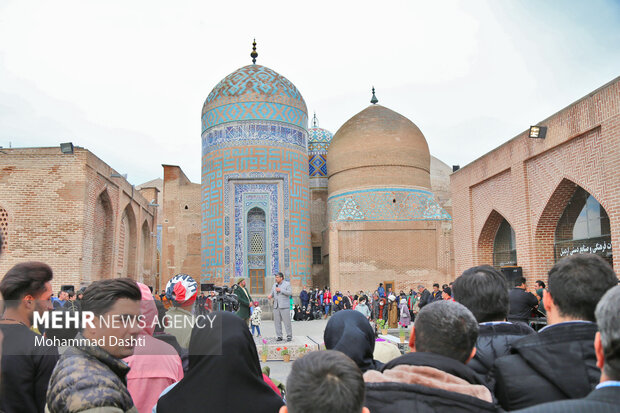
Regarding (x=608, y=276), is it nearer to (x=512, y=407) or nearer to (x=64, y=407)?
(x=512, y=407)

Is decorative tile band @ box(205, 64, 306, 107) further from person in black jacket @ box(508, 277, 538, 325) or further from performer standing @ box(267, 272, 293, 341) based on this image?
person in black jacket @ box(508, 277, 538, 325)

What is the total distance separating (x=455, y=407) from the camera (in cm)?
177

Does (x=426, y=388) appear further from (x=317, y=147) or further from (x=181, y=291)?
(x=317, y=147)

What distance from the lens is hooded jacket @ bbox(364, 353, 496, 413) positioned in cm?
→ 178

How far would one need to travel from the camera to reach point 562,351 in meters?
2.09

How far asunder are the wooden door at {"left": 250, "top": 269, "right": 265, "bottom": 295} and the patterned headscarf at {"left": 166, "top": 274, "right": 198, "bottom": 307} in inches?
768

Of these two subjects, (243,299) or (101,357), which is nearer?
(101,357)

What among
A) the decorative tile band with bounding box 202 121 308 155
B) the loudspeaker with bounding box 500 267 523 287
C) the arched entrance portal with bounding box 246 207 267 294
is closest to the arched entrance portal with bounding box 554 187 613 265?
the loudspeaker with bounding box 500 267 523 287

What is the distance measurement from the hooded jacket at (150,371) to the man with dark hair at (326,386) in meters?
1.30

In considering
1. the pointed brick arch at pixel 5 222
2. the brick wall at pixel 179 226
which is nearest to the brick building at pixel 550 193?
the pointed brick arch at pixel 5 222

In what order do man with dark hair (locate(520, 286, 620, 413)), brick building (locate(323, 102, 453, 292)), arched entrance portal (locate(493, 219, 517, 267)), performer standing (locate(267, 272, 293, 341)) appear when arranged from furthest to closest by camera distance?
brick building (locate(323, 102, 453, 292)) → arched entrance portal (locate(493, 219, 517, 267)) → performer standing (locate(267, 272, 293, 341)) → man with dark hair (locate(520, 286, 620, 413))

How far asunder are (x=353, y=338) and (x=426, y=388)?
877mm

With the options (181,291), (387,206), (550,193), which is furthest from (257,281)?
(181,291)

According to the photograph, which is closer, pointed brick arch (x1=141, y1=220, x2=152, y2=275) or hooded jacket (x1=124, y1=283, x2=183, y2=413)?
hooded jacket (x1=124, y1=283, x2=183, y2=413)
